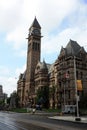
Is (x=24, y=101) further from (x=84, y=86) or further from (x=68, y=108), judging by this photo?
(x=68, y=108)

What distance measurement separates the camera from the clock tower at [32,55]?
116m

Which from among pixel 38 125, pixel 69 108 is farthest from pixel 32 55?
pixel 38 125

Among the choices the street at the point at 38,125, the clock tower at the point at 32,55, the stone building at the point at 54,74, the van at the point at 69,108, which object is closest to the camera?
the street at the point at 38,125

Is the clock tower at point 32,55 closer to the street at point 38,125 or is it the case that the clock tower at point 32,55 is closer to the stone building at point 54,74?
the stone building at point 54,74

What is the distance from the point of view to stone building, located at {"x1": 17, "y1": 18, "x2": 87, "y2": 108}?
8788 cm

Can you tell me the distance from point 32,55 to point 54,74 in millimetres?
21393

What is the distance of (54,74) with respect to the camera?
10131 cm

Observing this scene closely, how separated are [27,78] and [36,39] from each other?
801 inches

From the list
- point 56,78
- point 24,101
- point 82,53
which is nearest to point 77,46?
point 82,53

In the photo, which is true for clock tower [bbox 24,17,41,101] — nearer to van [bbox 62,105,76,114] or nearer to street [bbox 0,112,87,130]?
van [bbox 62,105,76,114]

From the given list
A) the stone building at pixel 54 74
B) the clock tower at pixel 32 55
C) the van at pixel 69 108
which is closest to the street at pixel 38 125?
the van at pixel 69 108

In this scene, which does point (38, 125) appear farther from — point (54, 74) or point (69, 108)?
point (54, 74)

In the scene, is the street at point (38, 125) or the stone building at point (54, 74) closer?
the street at point (38, 125)

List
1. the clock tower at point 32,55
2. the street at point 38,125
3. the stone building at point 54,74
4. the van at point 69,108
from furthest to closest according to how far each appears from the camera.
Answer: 1. the clock tower at point 32,55
2. the stone building at point 54,74
3. the van at point 69,108
4. the street at point 38,125
